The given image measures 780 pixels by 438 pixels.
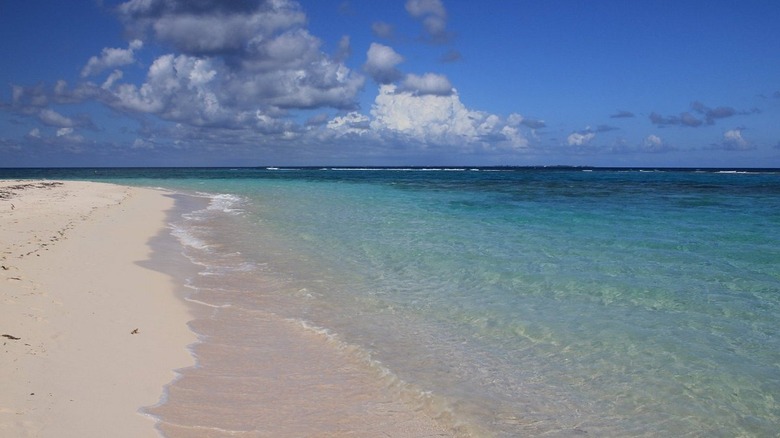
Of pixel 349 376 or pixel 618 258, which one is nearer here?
pixel 349 376

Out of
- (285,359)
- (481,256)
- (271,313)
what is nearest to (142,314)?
(271,313)

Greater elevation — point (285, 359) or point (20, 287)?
point (20, 287)

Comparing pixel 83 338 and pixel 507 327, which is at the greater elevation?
pixel 83 338

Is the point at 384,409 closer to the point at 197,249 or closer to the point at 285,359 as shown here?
the point at 285,359

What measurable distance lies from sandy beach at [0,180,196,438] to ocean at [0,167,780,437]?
0.39 metres

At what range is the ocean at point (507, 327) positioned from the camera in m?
4.70

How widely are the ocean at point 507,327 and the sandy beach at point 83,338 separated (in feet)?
1.28

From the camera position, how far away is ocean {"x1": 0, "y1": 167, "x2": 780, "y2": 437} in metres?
4.70

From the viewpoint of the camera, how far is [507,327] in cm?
702

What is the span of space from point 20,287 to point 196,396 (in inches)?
180

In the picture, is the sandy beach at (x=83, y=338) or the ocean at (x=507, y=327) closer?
the sandy beach at (x=83, y=338)

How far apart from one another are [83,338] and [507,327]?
5255 millimetres

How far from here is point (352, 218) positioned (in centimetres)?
2025

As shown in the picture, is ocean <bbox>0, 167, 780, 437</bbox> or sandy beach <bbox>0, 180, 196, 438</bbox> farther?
ocean <bbox>0, 167, 780, 437</bbox>
